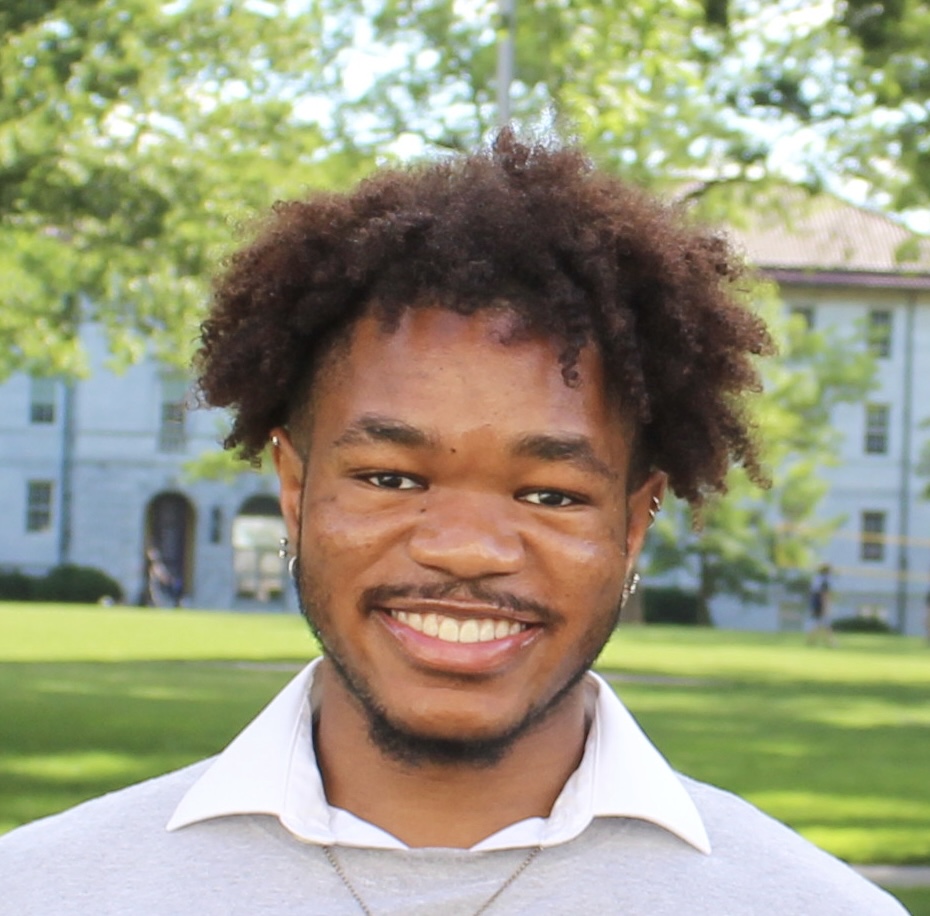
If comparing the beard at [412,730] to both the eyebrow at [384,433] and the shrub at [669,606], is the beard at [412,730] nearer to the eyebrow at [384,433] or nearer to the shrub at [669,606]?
the eyebrow at [384,433]

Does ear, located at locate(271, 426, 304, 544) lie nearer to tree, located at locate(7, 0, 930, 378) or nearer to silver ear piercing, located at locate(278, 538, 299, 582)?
silver ear piercing, located at locate(278, 538, 299, 582)

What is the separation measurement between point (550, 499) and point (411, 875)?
1.66ft

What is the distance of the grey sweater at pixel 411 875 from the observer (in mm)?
2266

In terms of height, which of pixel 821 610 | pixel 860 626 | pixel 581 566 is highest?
pixel 581 566

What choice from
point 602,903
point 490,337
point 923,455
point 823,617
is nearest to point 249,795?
point 602,903

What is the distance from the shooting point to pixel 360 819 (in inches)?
94.9

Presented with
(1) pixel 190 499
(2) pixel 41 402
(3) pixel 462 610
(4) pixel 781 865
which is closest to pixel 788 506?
(1) pixel 190 499

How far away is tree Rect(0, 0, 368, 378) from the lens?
14664mm

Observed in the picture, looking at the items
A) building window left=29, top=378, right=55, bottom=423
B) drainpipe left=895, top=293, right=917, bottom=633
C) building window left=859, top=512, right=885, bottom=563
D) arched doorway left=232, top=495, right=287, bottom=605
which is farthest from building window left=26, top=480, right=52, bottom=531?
drainpipe left=895, top=293, right=917, bottom=633

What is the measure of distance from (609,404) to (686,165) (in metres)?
16.1

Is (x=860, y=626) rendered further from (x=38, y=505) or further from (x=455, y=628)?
(x=455, y=628)

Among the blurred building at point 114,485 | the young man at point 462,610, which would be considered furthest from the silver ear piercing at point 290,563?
the blurred building at point 114,485

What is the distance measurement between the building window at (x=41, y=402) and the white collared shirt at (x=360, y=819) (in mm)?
54437

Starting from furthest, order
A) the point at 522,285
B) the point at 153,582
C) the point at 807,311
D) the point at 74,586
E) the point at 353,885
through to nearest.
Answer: the point at 807,311
the point at 153,582
the point at 74,586
the point at 522,285
the point at 353,885
